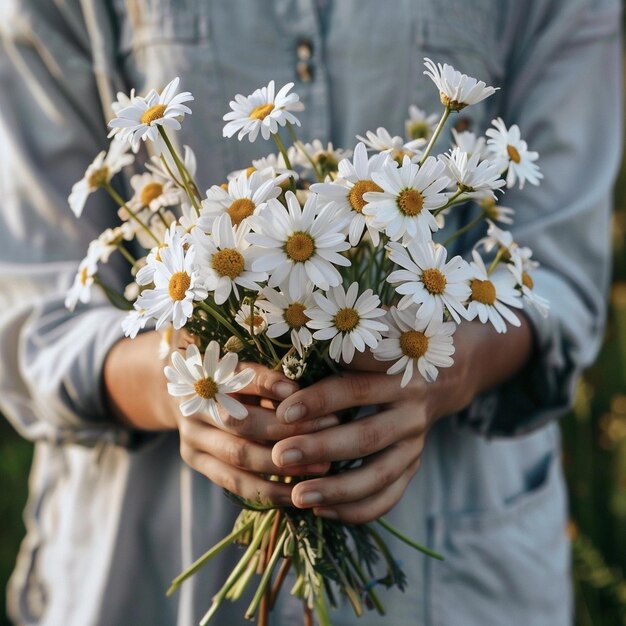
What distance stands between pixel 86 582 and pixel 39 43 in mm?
601

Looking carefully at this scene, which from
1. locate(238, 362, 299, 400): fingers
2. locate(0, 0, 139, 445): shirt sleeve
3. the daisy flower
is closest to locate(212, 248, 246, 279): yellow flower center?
the daisy flower

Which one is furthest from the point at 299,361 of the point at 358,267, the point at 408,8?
the point at 408,8

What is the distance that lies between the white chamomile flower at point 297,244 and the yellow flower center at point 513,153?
0.53ft

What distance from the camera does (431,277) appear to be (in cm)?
49

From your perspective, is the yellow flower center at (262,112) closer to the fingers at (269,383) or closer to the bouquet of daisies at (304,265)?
the bouquet of daisies at (304,265)

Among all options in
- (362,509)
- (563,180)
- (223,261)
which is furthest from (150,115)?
(563,180)

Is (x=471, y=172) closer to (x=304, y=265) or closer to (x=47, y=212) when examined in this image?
(x=304, y=265)

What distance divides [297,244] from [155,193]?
0.18 metres

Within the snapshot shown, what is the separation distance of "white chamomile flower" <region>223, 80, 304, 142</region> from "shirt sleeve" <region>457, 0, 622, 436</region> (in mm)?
430

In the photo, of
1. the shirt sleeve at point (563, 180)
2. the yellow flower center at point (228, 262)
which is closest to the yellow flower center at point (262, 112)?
the yellow flower center at point (228, 262)

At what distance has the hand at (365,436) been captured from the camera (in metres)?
0.56

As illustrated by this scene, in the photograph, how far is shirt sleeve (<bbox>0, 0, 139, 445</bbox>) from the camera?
0.80 meters

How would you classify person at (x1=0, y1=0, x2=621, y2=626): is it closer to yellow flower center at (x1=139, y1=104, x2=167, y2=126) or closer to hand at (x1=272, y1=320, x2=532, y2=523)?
hand at (x1=272, y1=320, x2=532, y2=523)

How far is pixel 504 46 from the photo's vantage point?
91 centimetres
